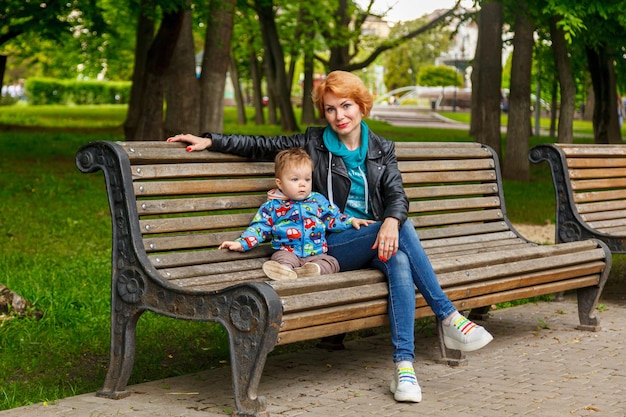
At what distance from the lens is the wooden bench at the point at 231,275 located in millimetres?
4652

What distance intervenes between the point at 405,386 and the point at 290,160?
4.14 feet

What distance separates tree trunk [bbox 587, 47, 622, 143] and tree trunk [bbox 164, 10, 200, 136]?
290 inches

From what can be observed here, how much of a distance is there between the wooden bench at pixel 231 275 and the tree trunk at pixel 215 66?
11.6 m

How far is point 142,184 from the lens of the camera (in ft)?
17.3

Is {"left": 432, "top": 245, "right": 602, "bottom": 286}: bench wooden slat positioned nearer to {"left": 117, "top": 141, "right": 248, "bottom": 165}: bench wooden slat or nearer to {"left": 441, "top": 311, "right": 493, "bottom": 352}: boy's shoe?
{"left": 441, "top": 311, "right": 493, "bottom": 352}: boy's shoe

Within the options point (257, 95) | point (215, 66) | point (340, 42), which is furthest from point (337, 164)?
point (257, 95)

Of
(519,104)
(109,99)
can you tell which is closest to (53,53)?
(109,99)

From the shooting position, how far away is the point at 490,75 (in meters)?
18.3

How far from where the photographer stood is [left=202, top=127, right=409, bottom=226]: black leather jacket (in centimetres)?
578

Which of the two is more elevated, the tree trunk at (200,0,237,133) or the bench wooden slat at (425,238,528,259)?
the tree trunk at (200,0,237,133)

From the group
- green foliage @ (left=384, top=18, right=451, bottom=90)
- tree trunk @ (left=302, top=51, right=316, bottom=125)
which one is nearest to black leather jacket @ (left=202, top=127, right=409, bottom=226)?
tree trunk @ (left=302, top=51, right=316, bottom=125)

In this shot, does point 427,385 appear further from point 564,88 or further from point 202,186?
point 564,88

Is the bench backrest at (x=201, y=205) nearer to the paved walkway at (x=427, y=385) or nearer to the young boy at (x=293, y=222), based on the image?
the young boy at (x=293, y=222)

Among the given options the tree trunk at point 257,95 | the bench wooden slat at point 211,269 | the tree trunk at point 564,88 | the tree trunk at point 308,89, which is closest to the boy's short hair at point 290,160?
the bench wooden slat at point 211,269
